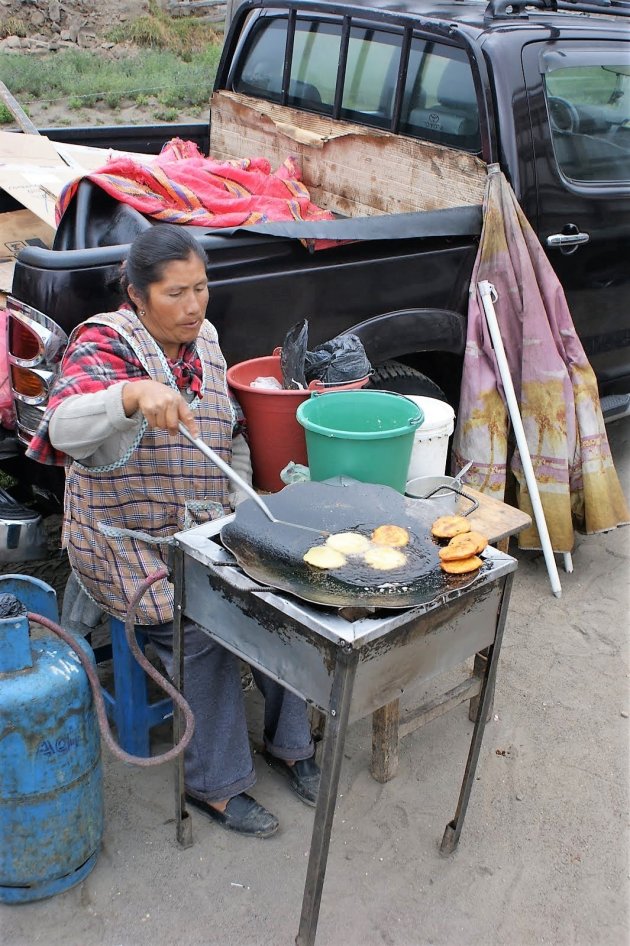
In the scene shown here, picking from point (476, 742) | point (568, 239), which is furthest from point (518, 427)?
point (476, 742)

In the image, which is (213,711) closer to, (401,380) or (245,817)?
(245,817)

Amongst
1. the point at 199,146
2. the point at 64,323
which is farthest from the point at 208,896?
the point at 199,146

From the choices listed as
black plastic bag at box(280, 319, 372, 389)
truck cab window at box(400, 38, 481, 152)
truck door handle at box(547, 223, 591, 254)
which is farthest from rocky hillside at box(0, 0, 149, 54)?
black plastic bag at box(280, 319, 372, 389)

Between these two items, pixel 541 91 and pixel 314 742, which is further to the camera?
pixel 541 91

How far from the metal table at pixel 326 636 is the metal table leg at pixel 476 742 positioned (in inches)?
0.5

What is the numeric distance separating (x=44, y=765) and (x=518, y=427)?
2.25 meters

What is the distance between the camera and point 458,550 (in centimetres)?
201

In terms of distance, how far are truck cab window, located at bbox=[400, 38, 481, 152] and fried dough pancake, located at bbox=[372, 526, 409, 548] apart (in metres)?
2.06

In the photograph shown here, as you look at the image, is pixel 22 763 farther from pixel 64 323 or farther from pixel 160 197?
pixel 160 197

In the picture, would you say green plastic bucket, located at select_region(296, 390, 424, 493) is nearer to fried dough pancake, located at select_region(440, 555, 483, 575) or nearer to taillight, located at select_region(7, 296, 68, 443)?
fried dough pancake, located at select_region(440, 555, 483, 575)

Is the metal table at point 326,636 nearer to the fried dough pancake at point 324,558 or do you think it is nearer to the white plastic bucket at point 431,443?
the fried dough pancake at point 324,558

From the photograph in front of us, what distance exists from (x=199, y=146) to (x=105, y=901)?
147 inches

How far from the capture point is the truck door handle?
3.74 meters

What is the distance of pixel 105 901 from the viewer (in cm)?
237
